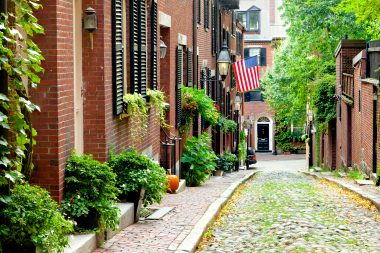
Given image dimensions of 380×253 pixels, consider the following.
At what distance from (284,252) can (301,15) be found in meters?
26.9

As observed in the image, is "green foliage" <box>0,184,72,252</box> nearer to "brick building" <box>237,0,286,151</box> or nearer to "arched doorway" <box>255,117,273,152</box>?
"arched doorway" <box>255,117,273,152</box>

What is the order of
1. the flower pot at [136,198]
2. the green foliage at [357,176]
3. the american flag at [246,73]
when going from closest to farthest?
the flower pot at [136,198] < the green foliage at [357,176] < the american flag at [246,73]

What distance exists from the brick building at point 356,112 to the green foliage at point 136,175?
9758mm

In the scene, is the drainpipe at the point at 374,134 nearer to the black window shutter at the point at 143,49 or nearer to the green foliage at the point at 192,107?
the green foliage at the point at 192,107

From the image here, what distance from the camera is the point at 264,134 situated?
64.9 meters

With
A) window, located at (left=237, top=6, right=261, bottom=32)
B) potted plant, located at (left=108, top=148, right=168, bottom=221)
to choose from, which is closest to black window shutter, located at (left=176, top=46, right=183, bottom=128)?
potted plant, located at (left=108, top=148, right=168, bottom=221)

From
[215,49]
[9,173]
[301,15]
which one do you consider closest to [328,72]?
[301,15]

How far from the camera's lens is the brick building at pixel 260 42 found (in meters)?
65.0

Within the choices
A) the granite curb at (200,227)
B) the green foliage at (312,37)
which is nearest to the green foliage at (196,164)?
the granite curb at (200,227)

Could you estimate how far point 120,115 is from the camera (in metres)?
11.0

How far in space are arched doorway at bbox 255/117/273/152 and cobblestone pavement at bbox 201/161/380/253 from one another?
48.6 m

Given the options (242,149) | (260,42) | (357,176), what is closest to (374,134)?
(357,176)

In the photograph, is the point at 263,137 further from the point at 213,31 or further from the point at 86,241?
the point at 86,241

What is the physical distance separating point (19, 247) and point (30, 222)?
0.85 ft
